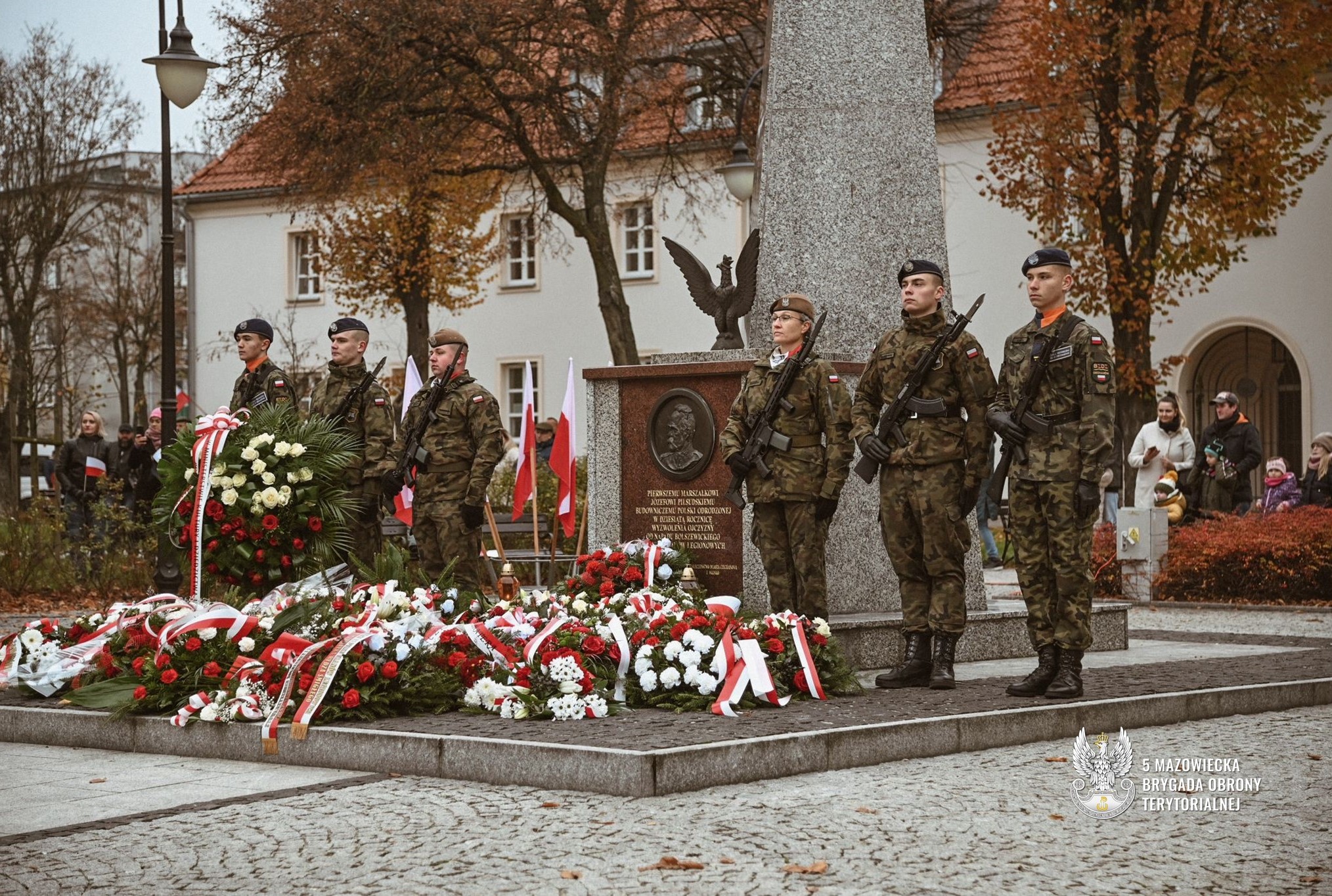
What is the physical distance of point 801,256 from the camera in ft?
36.7

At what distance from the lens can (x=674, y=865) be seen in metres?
5.48

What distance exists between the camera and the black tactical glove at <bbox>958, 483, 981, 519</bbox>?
890 centimetres

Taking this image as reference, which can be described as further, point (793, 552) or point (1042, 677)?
point (793, 552)

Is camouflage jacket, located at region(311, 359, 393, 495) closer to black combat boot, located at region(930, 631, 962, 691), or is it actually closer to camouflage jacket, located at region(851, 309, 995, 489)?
camouflage jacket, located at region(851, 309, 995, 489)

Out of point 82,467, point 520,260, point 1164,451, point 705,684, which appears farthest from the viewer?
point 520,260

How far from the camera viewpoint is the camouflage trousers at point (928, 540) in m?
8.90

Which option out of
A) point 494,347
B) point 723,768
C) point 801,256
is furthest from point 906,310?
point 494,347

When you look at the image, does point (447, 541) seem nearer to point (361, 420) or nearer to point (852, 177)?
point (361, 420)

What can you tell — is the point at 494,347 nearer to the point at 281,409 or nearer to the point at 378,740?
the point at 281,409

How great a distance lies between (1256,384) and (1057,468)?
21.7 m

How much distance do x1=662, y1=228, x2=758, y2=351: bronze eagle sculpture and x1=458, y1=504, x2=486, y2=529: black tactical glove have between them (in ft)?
5.83

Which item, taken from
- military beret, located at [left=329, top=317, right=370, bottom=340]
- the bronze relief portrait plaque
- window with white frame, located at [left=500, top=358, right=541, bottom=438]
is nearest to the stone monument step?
the bronze relief portrait plaque

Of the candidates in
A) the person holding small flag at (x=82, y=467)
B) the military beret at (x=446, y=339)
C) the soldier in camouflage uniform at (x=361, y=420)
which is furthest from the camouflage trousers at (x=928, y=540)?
the person holding small flag at (x=82, y=467)

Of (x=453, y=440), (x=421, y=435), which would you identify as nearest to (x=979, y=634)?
(x=453, y=440)
